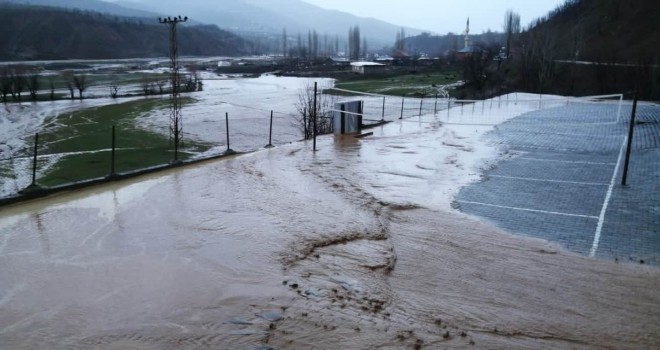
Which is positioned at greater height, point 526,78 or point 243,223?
point 526,78

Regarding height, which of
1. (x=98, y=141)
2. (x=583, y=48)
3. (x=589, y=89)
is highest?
(x=583, y=48)

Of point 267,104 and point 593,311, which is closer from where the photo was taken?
point 593,311

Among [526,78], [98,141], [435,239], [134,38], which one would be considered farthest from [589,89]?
[134,38]

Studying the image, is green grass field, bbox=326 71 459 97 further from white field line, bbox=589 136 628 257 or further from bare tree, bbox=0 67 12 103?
white field line, bbox=589 136 628 257

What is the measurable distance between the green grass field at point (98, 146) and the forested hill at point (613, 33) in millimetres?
38094

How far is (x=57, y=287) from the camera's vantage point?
6.70m

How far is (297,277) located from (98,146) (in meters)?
19.9

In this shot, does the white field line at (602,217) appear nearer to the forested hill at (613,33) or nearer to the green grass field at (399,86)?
the forested hill at (613,33)

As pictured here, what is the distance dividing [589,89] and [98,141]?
1299 inches

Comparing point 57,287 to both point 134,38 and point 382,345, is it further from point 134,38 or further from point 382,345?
point 134,38

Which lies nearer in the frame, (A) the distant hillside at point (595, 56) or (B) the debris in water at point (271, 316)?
(B) the debris in water at point (271, 316)

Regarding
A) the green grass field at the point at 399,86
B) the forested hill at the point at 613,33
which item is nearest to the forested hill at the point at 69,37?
the green grass field at the point at 399,86

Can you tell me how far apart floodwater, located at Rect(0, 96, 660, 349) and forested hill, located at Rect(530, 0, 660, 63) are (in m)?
43.8

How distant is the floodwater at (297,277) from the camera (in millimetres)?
5523
